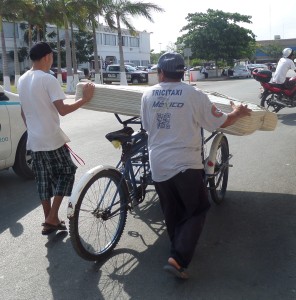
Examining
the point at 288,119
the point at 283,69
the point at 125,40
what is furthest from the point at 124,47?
the point at 288,119

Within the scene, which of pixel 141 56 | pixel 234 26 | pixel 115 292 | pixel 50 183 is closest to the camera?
pixel 115 292

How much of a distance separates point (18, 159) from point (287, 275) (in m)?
4.16

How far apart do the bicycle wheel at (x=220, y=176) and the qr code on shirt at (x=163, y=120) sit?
153 centimetres

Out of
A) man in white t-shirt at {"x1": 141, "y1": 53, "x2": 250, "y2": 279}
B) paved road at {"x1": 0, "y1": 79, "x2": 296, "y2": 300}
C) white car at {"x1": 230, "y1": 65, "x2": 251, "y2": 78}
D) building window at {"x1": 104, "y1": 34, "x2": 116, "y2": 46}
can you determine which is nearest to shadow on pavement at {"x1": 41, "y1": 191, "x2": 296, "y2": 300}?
→ paved road at {"x1": 0, "y1": 79, "x2": 296, "y2": 300}

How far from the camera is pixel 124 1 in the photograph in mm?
29766

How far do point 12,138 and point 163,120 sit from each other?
3374mm

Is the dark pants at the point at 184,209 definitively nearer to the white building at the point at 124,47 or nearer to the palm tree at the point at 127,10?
the palm tree at the point at 127,10

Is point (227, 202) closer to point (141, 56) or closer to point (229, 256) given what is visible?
point (229, 256)

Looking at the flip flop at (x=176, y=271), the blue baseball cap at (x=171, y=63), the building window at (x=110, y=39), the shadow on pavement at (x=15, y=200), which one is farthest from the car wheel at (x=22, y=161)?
the building window at (x=110, y=39)

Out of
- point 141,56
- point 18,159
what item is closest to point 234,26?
point 141,56

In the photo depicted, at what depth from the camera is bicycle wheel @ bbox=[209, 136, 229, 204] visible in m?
4.92

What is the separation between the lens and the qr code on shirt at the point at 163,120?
3.38 metres

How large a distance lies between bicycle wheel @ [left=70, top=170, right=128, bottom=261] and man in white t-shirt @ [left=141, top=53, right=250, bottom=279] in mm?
560

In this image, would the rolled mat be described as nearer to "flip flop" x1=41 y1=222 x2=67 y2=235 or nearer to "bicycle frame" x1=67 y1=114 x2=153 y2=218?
"bicycle frame" x1=67 y1=114 x2=153 y2=218
